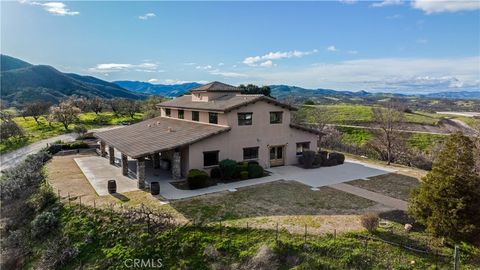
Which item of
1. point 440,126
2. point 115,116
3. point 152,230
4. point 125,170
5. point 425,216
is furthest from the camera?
point 115,116

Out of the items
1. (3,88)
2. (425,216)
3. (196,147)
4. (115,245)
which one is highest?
(3,88)

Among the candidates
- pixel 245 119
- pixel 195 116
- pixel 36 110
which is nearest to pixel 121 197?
pixel 245 119

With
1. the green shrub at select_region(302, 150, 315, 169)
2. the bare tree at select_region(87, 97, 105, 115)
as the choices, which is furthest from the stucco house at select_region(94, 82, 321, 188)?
the bare tree at select_region(87, 97, 105, 115)

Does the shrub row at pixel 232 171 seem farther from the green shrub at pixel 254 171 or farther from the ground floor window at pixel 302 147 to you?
the ground floor window at pixel 302 147

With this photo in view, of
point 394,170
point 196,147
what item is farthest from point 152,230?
point 394,170

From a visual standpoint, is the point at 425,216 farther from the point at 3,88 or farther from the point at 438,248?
the point at 3,88

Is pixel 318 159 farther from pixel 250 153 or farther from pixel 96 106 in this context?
pixel 96 106
